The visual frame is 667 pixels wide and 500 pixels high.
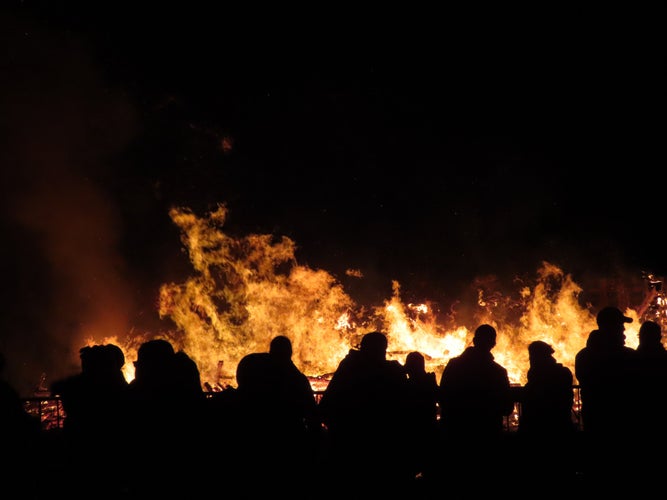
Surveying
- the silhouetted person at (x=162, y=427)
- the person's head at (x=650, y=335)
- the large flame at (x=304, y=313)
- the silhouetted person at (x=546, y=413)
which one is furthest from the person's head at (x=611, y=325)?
the large flame at (x=304, y=313)

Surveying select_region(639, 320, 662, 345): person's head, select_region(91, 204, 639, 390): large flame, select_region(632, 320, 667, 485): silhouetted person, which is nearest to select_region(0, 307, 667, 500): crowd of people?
select_region(632, 320, 667, 485): silhouetted person

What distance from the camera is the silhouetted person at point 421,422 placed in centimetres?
439

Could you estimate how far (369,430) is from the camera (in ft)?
14.0

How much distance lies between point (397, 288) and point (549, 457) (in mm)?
12135

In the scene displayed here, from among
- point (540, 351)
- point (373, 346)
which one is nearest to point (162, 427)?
point (373, 346)

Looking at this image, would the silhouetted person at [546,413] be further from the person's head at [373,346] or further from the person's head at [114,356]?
the person's head at [114,356]

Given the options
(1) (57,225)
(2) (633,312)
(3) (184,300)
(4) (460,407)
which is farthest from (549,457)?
(1) (57,225)

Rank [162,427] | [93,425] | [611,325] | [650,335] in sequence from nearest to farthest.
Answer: [162,427], [93,425], [611,325], [650,335]

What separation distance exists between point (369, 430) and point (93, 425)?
2305mm

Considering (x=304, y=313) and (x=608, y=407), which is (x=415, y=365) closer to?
(x=608, y=407)

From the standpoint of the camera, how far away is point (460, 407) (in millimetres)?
4770

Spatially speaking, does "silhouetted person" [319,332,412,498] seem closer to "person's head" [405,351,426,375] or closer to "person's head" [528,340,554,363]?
"person's head" [405,351,426,375]

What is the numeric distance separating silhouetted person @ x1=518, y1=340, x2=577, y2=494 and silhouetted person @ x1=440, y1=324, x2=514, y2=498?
16.8 inches

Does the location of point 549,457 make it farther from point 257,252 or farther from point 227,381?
point 257,252
